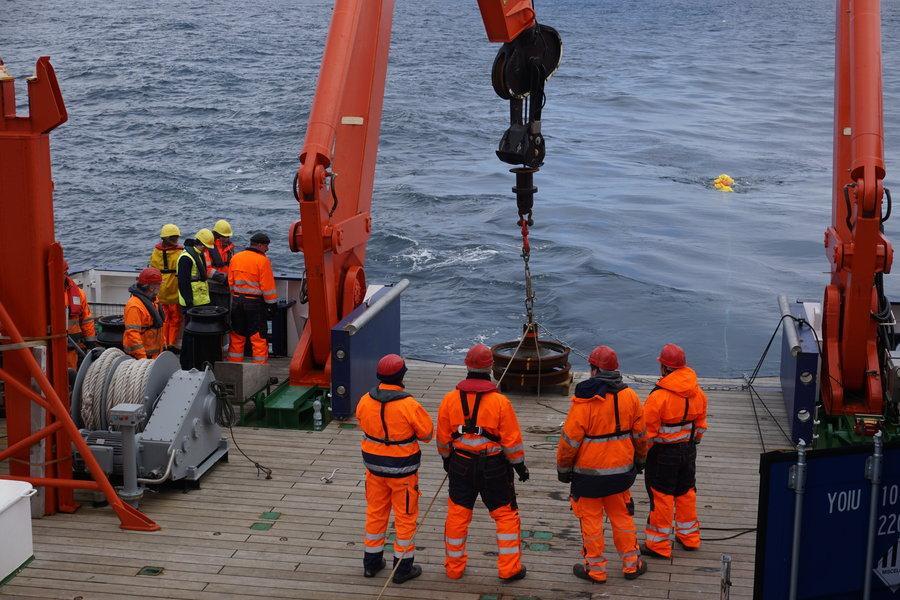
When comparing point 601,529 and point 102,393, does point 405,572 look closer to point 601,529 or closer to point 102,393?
point 601,529

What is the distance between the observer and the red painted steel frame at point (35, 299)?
8.09 meters

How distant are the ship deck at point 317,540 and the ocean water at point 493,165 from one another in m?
12.3

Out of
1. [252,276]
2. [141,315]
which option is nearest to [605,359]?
[252,276]

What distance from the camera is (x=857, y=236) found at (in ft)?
34.1

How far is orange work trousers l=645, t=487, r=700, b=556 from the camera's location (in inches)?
311

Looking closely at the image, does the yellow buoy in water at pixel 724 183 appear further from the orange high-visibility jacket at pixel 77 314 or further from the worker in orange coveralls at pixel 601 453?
the worker in orange coveralls at pixel 601 453

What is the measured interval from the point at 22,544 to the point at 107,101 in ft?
149

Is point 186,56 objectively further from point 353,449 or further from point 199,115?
point 353,449

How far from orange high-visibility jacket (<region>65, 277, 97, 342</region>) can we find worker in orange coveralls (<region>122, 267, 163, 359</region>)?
1.25ft

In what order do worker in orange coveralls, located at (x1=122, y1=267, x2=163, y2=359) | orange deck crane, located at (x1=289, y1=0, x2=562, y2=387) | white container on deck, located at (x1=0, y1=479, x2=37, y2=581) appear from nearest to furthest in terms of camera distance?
white container on deck, located at (x1=0, y1=479, x2=37, y2=581) → orange deck crane, located at (x1=289, y1=0, x2=562, y2=387) → worker in orange coveralls, located at (x1=122, y1=267, x2=163, y2=359)

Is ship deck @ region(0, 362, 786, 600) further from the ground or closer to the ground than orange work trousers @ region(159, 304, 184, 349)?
closer to the ground

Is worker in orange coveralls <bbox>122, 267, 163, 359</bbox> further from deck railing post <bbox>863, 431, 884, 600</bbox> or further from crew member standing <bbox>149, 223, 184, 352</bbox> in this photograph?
deck railing post <bbox>863, 431, 884, 600</bbox>

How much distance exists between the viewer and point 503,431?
726 cm

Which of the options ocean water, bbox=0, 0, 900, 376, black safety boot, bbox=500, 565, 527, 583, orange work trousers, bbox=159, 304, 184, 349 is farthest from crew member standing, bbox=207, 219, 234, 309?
ocean water, bbox=0, 0, 900, 376
